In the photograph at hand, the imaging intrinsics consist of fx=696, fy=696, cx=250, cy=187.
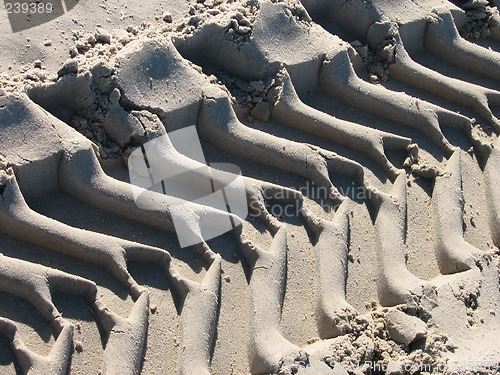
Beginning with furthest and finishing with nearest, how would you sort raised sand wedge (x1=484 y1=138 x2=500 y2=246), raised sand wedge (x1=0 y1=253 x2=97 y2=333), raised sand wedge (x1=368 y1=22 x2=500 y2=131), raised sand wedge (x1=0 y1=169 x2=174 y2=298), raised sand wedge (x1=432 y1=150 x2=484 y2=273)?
raised sand wedge (x1=368 y1=22 x2=500 y2=131) < raised sand wedge (x1=484 y1=138 x2=500 y2=246) < raised sand wedge (x1=432 y1=150 x2=484 y2=273) < raised sand wedge (x1=0 y1=169 x2=174 y2=298) < raised sand wedge (x1=0 y1=253 x2=97 y2=333)

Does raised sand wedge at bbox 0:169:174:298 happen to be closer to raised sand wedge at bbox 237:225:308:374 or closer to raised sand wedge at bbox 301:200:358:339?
raised sand wedge at bbox 237:225:308:374

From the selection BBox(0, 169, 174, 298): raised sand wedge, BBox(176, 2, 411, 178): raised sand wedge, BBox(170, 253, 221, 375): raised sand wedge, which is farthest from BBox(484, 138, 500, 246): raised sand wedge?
BBox(0, 169, 174, 298): raised sand wedge

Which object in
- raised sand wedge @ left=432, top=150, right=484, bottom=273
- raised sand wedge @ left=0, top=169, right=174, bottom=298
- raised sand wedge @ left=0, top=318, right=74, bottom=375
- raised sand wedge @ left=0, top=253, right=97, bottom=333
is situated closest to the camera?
raised sand wedge @ left=0, top=318, right=74, bottom=375

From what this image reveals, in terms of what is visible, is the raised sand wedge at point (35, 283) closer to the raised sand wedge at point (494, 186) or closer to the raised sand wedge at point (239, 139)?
the raised sand wedge at point (239, 139)

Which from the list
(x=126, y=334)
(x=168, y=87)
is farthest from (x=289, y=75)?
(x=126, y=334)

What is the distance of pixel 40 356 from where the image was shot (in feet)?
6.66

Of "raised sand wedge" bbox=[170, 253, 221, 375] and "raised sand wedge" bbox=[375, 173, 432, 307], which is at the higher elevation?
"raised sand wedge" bbox=[375, 173, 432, 307]

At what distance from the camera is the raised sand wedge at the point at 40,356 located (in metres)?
2.01

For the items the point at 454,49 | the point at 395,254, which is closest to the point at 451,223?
the point at 395,254

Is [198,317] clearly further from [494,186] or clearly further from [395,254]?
[494,186]

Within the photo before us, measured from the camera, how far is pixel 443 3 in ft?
10.8

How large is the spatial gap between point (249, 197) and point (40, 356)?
0.90 meters

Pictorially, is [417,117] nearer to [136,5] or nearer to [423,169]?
Answer: [423,169]

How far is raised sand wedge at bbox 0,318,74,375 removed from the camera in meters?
2.01
